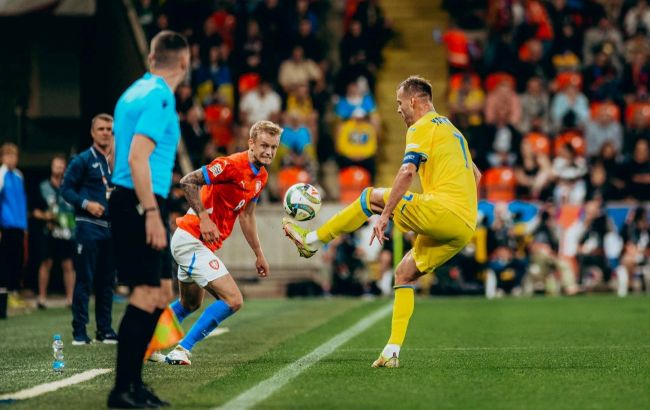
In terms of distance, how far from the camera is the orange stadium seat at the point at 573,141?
2366 cm

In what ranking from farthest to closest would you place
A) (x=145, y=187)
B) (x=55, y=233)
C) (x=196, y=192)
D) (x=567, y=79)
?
(x=567, y=79) → (x=55, y=233) → (x=196, y=192) → (x=145, y=187)

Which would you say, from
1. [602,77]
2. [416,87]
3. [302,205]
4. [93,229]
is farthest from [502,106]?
[416,87]

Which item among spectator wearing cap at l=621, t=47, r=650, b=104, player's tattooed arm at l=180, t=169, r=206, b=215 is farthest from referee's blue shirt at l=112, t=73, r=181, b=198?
spectator wearing cap at l=621, t=47, r=650, b=104

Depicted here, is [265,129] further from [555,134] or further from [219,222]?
[555,134]

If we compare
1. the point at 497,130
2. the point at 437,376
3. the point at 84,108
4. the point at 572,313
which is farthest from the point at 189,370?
the point at 497,130

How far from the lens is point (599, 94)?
24641 mm

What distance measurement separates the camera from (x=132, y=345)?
23.0ft

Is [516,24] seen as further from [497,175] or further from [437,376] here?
[437,376]

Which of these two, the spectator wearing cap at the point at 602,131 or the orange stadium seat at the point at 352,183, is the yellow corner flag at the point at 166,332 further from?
the spectator wearing cap at the point at 602,131

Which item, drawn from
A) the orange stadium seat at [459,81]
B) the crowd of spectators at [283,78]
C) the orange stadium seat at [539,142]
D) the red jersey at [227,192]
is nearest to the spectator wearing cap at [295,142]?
the crowd of spectators at [283,78]

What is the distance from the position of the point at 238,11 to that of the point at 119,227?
19.9 meters

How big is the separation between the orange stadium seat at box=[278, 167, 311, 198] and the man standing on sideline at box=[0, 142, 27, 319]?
7.03 m

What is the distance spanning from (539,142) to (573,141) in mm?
699

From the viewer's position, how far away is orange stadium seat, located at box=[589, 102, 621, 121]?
23.8 meters
